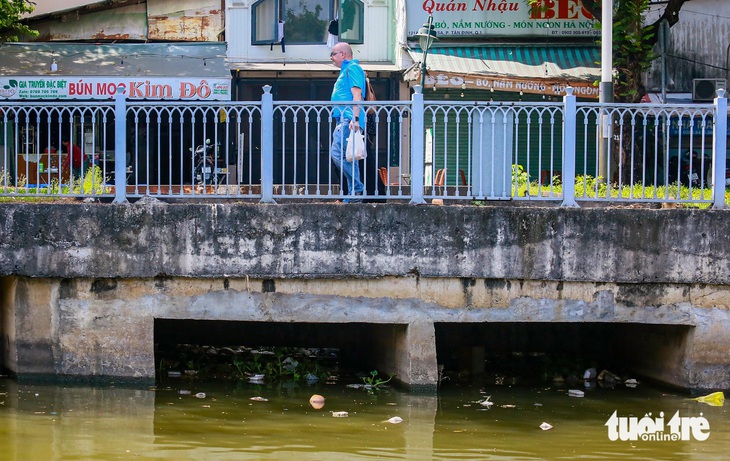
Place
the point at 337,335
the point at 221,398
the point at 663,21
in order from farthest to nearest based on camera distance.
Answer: the point at 663,21
the point at 337,335
the point at 221,398

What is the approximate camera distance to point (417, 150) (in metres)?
8.96

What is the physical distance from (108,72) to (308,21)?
4141mm

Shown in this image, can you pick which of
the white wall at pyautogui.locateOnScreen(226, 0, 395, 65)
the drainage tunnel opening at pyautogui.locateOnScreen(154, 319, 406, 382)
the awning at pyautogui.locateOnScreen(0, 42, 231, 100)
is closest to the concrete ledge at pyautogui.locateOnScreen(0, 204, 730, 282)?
the drainage tunnel opening at pyautogui.locateOnScreen(154, 319, 406, 382)

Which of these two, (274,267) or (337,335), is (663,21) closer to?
(337,335)

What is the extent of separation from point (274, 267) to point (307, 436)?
71.7 inches

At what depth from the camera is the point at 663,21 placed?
656 inches

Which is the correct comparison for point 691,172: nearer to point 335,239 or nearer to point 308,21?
point 335,239

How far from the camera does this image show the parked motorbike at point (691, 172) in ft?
31.7

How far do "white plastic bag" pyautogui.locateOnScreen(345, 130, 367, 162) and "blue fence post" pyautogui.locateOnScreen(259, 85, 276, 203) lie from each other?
0.73m

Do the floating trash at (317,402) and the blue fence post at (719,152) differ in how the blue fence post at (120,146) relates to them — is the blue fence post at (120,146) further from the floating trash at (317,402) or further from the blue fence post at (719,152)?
the blue fence post at (719,152)

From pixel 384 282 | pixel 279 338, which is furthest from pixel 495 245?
pixel 279 338

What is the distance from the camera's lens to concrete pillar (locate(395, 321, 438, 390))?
895 centimetres

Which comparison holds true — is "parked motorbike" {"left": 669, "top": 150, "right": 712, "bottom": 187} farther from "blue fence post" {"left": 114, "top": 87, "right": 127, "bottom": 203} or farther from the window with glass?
the window with glass

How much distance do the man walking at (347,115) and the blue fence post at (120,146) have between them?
1.90 meters
